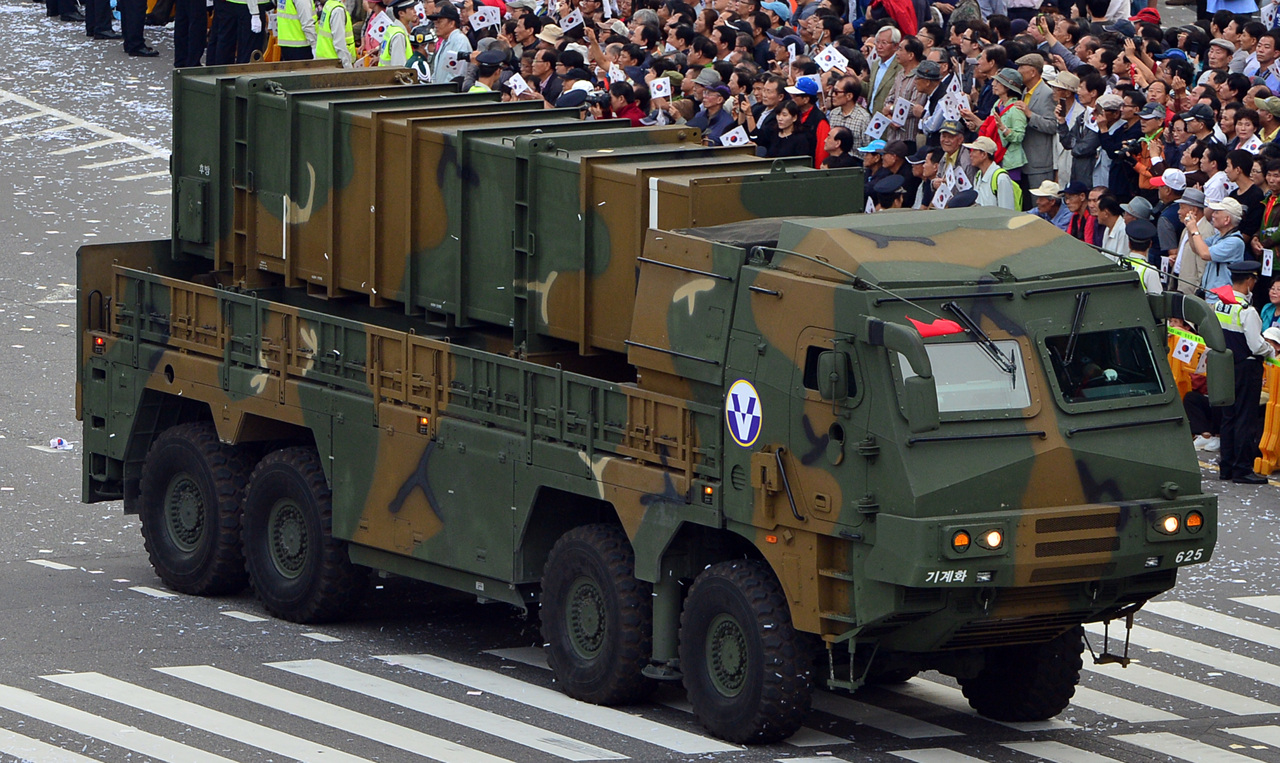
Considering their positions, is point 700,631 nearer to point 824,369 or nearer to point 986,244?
point 824,369

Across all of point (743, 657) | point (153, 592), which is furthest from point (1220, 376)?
point (153, 592)

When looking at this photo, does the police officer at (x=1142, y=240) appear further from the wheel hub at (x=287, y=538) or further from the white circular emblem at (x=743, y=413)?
the wheel hub at (x=287, y=538)

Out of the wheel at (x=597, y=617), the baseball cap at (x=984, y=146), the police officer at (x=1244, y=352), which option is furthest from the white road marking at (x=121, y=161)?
the wheel at (x=597, y=617)

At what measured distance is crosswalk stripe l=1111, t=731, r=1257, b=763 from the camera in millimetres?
14422

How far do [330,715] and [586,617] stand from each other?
5.81 feet

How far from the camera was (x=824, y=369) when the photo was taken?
13.6 meters

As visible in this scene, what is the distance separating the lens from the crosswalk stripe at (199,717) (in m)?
14.1

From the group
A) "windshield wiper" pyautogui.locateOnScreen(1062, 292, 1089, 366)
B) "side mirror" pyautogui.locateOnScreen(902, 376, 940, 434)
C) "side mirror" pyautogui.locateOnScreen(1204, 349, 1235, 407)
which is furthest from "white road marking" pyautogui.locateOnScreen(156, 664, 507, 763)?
"side mirror" pyautogui.locateOnScreen(1204, 349, 1235, 407)

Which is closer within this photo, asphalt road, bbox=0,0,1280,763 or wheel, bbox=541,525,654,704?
asphalt road, bbox=0,0,1280,763

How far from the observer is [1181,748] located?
1464 cm

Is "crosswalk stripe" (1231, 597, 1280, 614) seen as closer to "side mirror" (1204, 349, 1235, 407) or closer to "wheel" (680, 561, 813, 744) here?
"side mirror" (1204, 349, 1235, 407)

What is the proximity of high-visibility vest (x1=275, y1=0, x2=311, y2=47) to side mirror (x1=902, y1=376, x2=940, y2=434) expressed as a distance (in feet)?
69.4

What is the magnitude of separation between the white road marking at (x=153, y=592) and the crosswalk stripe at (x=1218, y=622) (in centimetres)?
746

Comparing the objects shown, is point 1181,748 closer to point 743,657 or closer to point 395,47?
point 743,657
